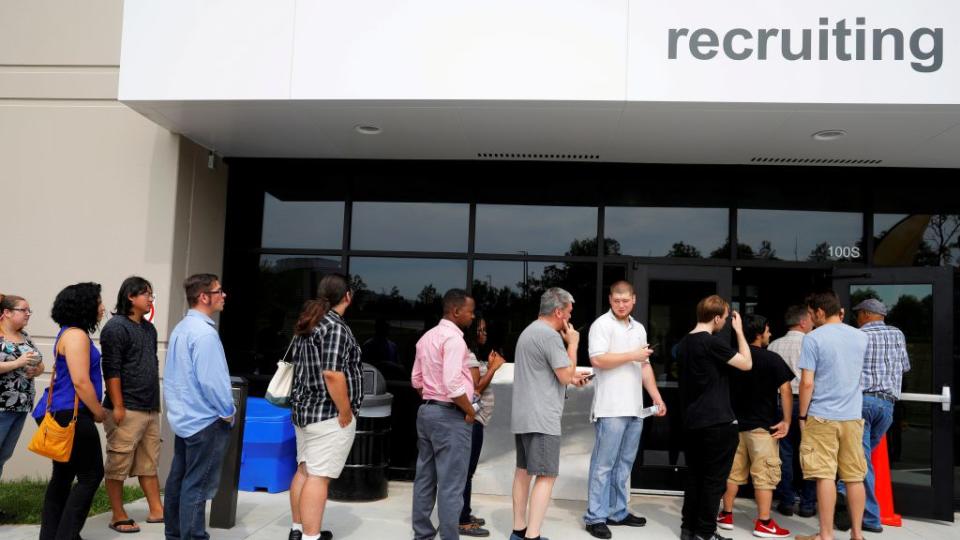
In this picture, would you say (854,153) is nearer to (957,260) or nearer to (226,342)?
(957,260)

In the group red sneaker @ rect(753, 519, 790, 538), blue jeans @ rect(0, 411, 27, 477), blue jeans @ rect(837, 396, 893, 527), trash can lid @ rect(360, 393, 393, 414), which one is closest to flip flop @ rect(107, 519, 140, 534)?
blue jeans @ rect(0, 411, 27, 477)

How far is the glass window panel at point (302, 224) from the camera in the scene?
7.67 meters

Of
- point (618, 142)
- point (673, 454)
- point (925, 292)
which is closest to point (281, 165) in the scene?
point (618, 142)

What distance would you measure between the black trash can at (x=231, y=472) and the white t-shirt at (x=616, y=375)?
2.67 meters

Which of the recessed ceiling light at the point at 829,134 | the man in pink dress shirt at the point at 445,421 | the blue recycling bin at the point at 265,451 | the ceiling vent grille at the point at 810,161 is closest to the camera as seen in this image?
the man in pink dress shirt at the point at 445,421

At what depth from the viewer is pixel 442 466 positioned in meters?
4.69

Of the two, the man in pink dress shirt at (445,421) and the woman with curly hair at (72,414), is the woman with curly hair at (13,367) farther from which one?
the man in pink dress shirt at (445,421)

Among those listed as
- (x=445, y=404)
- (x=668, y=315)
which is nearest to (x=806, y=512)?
(x=668, y=315)

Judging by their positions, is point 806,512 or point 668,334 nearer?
point 806,512

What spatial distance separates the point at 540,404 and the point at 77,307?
3068 millimetres

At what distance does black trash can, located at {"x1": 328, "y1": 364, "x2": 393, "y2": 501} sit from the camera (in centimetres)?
616

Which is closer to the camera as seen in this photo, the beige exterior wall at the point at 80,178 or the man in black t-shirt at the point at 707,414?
the man in black t-shirt at the point at 707,414

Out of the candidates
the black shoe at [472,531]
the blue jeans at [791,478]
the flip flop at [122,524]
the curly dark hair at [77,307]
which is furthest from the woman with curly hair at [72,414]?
the blue jeans at [791,478]

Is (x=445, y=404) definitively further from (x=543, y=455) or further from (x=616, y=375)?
(x=616, y=375)
